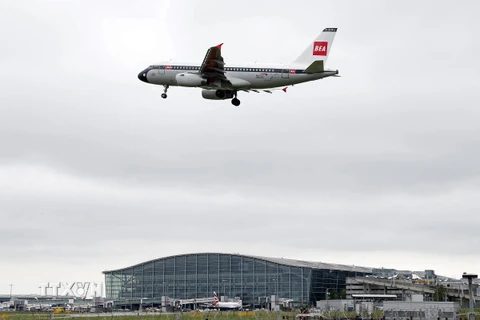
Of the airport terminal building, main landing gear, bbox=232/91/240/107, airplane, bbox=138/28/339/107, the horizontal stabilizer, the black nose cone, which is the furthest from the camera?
the airport terminal building

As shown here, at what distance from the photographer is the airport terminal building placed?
17688 centimetres

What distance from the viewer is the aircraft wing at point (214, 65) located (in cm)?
9550

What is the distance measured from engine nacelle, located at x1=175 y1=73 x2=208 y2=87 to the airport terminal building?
3276 inches

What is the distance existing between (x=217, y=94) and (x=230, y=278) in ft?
309

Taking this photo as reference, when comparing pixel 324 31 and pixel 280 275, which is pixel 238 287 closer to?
pixel 280 275

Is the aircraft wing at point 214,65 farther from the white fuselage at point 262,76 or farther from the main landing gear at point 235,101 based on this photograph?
the main landing gear at point 235,101

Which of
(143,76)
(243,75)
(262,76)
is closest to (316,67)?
(262,76)

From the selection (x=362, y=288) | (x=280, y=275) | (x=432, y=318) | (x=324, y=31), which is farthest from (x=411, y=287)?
(x=432, y=318)

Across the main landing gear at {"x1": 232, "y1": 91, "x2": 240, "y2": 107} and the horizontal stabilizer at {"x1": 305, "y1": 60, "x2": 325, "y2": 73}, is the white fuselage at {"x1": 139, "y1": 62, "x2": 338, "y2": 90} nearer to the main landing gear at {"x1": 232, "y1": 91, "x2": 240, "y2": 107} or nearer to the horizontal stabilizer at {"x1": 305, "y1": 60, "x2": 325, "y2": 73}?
the horizontal stabilizer at {"x1": 305, "y1": 60, "x2": 325, "y2": 73}

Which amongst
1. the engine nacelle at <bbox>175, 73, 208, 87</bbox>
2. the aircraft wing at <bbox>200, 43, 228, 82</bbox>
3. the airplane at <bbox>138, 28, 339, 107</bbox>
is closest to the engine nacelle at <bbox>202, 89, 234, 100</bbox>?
the airplane at <bbox>138, 28, 339, 107</bbox>

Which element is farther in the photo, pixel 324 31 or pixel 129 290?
pixel 129 290

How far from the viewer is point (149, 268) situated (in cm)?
19012

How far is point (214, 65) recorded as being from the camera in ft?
316

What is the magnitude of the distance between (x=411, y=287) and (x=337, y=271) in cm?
2756
